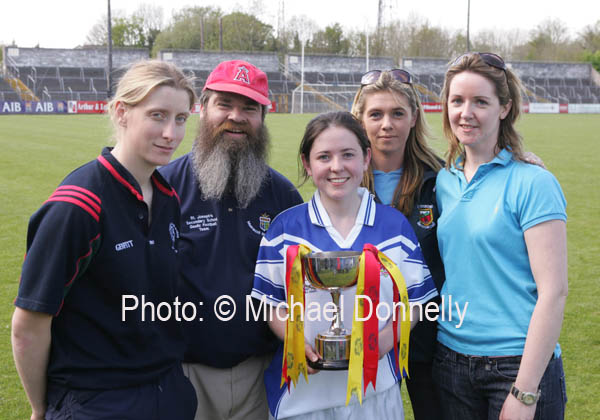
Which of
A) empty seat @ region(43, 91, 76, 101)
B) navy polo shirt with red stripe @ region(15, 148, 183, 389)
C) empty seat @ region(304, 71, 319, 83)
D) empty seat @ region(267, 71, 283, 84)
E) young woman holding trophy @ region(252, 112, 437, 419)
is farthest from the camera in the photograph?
empty seat @ region(304, 71, 319, 83)

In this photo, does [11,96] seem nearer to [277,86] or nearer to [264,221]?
[277,86]

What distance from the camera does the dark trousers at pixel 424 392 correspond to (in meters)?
2.92

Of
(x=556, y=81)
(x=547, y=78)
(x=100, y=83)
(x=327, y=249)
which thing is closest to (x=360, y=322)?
(x=327, y=249)

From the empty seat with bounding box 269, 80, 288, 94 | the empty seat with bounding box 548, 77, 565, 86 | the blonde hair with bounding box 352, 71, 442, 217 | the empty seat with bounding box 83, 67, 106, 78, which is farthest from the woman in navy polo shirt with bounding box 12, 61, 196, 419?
the empty seat with bounding box 548, 77, 565, 86

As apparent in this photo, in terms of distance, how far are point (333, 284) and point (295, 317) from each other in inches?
7.9

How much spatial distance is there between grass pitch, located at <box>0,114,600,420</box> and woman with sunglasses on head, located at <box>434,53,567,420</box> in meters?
0.56

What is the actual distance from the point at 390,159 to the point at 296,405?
49.0 inches

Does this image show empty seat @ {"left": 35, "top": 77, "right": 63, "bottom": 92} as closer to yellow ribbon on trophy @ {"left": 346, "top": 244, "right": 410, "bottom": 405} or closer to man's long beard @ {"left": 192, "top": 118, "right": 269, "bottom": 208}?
man's long beard @ {"left": 192, "top": 118, "right": 269, "bottom": 208}

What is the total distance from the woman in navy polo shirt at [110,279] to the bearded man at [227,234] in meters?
0.39

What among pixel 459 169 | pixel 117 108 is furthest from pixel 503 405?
pixel 117 108

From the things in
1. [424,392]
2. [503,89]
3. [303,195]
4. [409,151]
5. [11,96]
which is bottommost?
[303,195]

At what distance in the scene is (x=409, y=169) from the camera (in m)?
3.03

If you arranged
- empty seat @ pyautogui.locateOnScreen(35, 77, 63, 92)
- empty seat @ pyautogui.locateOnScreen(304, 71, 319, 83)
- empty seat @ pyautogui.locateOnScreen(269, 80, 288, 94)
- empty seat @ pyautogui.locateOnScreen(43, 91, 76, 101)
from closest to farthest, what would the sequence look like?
empty seat @ pyautogui.locateOnScreen(43, 91, 76, 101)
empty seat @ pyautogui.locateOnScreen(35, 77, 63, 92)
empty seat @ pyautogui.locateOnScreen(269, 80, 288, 94)
empty seat @ pyautogui.locateOnScreen(304, 71, 319, 83)

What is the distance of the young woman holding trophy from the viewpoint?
243cm
